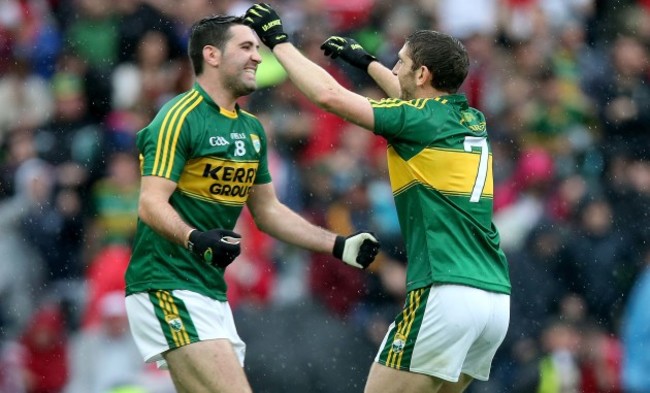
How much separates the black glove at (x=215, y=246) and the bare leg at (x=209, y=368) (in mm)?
536

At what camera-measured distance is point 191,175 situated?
8.32 metres

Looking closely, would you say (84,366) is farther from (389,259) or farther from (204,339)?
(204,339)

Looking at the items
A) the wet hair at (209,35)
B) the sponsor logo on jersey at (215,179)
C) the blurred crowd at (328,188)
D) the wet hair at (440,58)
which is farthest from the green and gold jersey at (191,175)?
the blurred crowd at (328,188)

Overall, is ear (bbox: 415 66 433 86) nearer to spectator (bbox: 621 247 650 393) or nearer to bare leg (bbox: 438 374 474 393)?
bare leg (bbox: 438 374 474 393)

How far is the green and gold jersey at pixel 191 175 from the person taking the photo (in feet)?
26.9

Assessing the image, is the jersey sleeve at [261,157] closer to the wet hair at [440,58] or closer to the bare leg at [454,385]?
the wet hair at [440,58]

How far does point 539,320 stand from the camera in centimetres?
1204

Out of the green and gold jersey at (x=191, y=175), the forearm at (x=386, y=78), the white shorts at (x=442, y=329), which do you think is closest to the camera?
the white shorts at (x=442, y=329)

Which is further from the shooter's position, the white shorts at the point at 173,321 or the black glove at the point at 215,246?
the white shorts at the point at 173,321

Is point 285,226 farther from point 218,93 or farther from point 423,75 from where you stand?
point 423,75

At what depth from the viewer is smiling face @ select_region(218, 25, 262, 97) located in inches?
336

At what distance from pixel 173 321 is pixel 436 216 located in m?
1.51

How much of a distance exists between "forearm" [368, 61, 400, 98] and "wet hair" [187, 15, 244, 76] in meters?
0.88

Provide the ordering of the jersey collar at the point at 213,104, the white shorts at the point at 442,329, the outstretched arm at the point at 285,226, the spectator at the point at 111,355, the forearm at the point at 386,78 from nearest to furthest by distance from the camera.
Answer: the white shorts at the point at 442,329 → the jersey collar at the point at 213,104 → the outstretched arm at the point at 285,226 → the forearm at the point at 386,78 → the spectator at the point at 111,355
